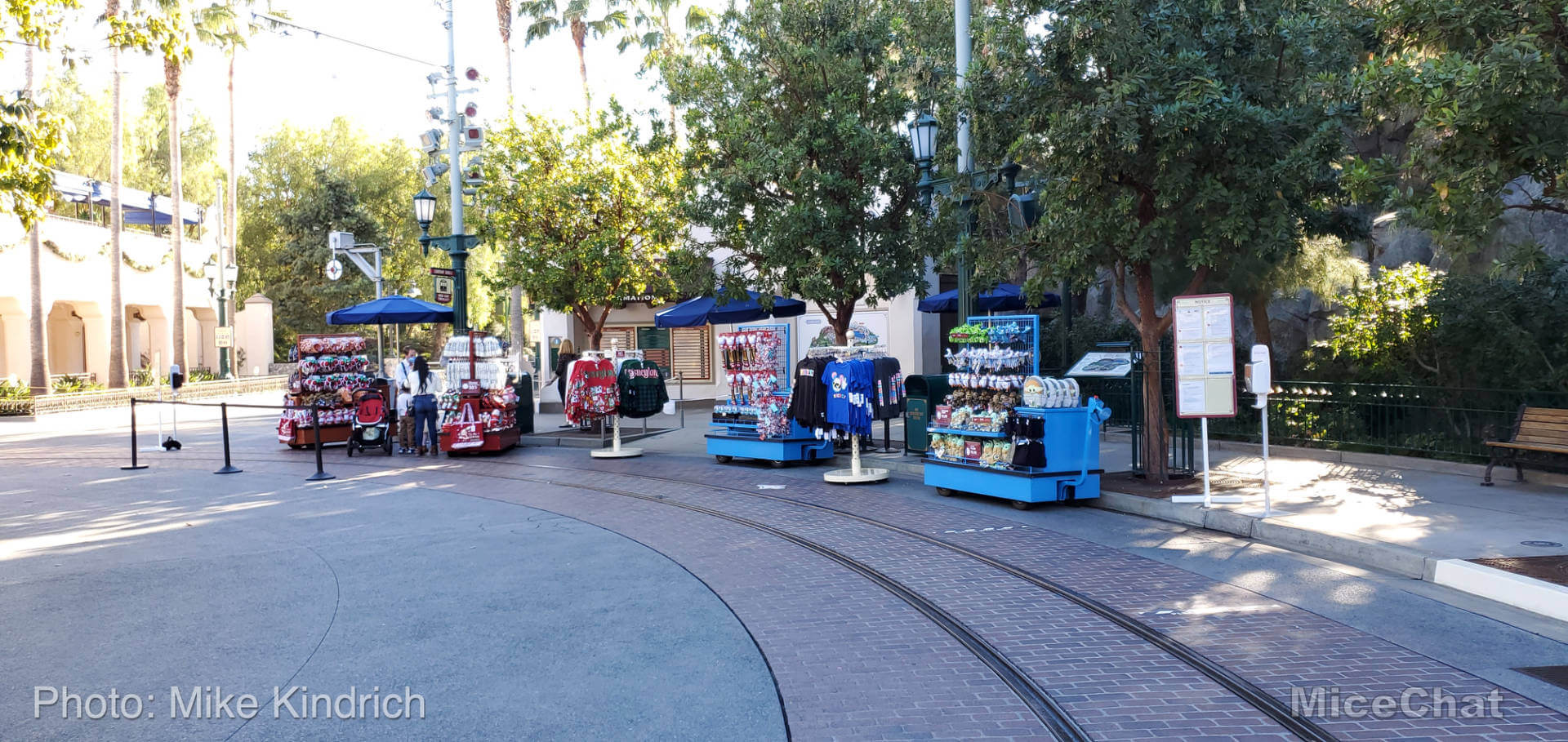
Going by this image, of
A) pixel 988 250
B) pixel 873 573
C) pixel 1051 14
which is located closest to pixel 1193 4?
pixel 1051 14

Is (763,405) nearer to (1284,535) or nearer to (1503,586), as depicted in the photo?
(1284,535)

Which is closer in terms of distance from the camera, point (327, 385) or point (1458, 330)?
point (1458, 330)

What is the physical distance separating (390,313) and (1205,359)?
16.4 meters

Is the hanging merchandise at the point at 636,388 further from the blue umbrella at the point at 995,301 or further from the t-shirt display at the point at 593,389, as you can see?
the blue umbrella at the point at 995,301

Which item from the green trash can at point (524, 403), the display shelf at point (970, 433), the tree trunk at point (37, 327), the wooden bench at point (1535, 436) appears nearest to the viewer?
the wooden bench at point (1535, 436)

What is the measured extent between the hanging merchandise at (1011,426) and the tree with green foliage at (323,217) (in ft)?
134

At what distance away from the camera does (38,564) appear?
29.4ft

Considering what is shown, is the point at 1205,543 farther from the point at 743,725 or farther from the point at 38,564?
the point at 38,564

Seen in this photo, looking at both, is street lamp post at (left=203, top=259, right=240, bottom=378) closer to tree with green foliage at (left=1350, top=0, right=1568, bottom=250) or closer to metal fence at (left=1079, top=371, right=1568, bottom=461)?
metal fence at (left=1079, top=371, right=1568, bottom=461)

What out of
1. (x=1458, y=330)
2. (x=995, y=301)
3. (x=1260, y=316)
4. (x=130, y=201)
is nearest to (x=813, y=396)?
(x=995, y=301)

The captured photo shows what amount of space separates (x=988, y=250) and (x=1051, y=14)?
3.00 meters

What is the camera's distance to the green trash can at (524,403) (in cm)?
2059

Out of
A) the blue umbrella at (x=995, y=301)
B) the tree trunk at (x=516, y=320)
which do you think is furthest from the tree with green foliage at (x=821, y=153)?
the tree trunk at (x=516, y=320)

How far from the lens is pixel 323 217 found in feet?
164
